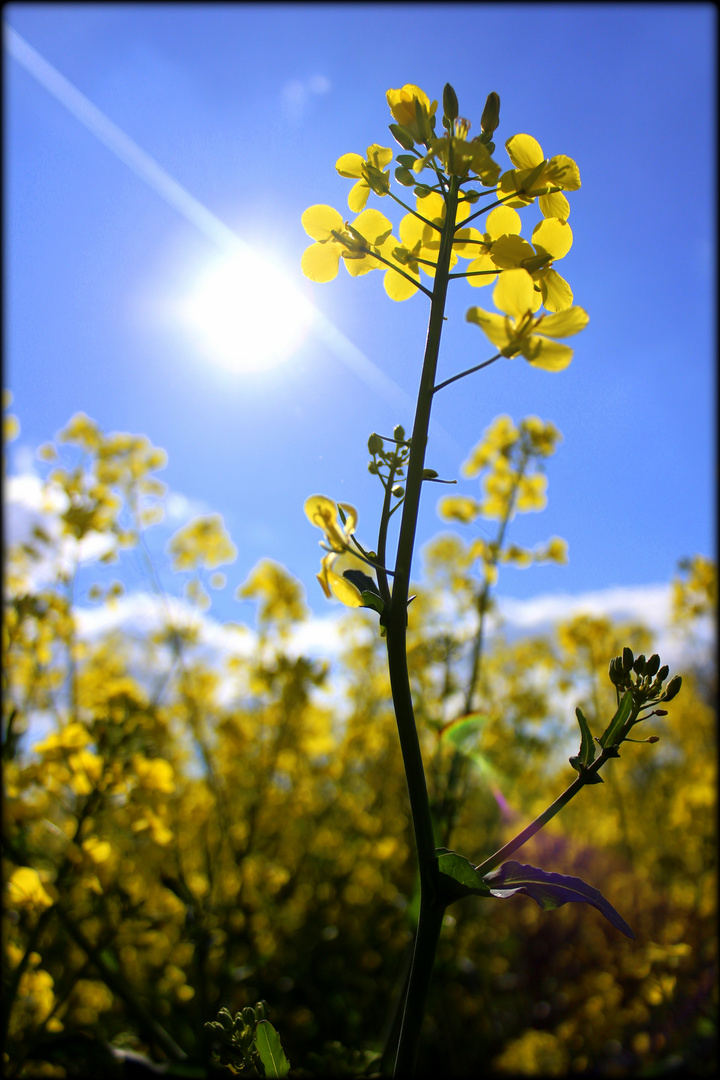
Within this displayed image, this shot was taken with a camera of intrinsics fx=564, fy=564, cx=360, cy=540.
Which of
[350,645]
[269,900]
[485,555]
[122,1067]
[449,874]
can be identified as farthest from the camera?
[350,645]

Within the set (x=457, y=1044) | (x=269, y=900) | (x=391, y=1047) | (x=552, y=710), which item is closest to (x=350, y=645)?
(x=552, y=710)

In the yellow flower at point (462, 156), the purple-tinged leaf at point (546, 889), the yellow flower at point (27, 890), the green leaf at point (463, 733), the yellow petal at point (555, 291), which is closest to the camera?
the purple-tinged leaf at point (546, 889)

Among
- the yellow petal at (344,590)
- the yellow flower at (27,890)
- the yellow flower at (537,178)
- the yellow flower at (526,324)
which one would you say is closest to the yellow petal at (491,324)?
the yellow flower at (526,324)

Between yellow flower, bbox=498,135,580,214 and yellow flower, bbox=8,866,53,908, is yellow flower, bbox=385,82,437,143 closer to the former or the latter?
yellow flower, bbox=498,135,580,214

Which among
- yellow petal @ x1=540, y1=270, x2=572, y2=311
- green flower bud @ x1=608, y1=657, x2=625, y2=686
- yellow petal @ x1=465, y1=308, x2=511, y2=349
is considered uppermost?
yellow petal @ x1=540, y1=270, x2=572, y2=311

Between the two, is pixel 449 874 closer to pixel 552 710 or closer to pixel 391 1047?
pixel 391 1047

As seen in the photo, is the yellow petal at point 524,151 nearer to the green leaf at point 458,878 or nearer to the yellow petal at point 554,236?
the yellow petal at point 554,236

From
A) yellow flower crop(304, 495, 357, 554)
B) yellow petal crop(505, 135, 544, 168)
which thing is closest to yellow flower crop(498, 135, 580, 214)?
yellow petal crop(505, 135, 544, 168)

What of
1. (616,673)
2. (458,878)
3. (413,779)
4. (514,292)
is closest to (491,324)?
(514,292)
